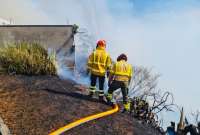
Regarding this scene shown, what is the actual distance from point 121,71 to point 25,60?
3350 millimetres

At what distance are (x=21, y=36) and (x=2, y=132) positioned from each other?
42.1 feet

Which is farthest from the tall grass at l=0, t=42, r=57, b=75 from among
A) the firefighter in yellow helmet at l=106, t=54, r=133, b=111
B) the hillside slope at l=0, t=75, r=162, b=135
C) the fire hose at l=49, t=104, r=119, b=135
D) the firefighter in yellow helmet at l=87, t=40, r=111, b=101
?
the fire hose at l=49, t=104, r=119, b=135

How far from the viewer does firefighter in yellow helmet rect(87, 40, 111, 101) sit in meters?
12.6

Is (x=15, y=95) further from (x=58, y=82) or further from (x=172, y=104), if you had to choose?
(x=172, y=104)

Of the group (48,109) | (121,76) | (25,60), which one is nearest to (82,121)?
(48,109)

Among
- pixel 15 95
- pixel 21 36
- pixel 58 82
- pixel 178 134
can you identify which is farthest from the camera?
pixel 21 36

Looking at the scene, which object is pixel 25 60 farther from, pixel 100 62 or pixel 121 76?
pixel 121 76

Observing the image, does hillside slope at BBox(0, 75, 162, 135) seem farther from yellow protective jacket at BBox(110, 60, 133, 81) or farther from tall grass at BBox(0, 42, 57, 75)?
yellow protective jacket at BBox(110, 60, 133, 81)

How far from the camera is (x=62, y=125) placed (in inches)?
385

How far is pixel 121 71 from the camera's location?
1234cm

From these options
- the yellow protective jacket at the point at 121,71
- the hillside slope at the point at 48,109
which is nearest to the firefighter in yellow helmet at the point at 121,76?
the yellow protective jacket at the point at 121,71

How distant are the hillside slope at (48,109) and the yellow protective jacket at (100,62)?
34.9 inches

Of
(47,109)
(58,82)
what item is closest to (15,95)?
(47,109)

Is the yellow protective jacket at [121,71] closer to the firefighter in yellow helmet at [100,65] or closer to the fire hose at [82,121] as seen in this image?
the firefighter in yellow helmet at [100,65]
